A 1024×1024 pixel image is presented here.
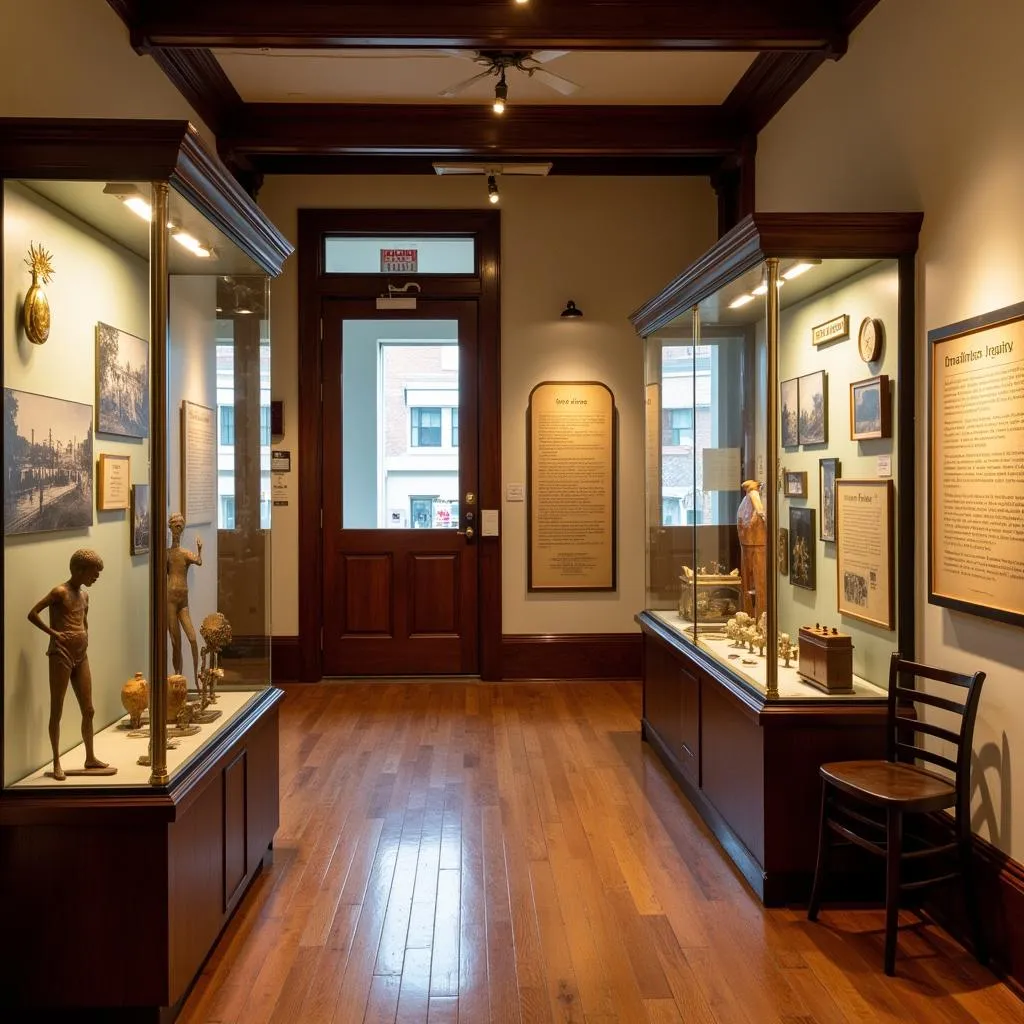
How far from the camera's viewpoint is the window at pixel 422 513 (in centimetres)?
622

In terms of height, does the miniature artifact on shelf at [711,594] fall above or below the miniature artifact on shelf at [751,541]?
below

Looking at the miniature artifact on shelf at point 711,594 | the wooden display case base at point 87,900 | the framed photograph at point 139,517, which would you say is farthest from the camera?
the miniature artifact on shelf at point 711,594

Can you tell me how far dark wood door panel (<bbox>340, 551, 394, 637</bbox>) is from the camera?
621 centimetres

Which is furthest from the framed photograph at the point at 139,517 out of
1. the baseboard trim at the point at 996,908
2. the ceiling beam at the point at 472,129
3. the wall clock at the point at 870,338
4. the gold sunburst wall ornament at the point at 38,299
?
the ceiling beam at the point at 472,129

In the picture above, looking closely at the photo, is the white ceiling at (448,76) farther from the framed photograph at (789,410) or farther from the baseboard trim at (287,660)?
the baseboard trim at (287,660)

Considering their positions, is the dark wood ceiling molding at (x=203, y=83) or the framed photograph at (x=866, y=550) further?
the dark wood ceiling molding at (x=203, y=83)

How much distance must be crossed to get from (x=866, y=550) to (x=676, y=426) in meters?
1.48

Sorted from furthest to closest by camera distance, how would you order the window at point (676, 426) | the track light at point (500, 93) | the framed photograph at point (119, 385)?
1. the window at point (676, 426)
2. the track light at point (500, 93)
3. the framed photograph at point (119, 385)

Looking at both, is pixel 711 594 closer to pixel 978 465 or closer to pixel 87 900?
pixel 978 465

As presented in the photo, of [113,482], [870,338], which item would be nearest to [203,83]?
→ [113,482]

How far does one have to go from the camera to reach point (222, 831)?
265 cm

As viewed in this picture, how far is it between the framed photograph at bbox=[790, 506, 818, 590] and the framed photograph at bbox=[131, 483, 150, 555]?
90.6 inches

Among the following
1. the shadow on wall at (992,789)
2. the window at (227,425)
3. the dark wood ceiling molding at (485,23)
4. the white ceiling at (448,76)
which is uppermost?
the white ceiling at (448,76)

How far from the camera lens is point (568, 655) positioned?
6.23 meters
